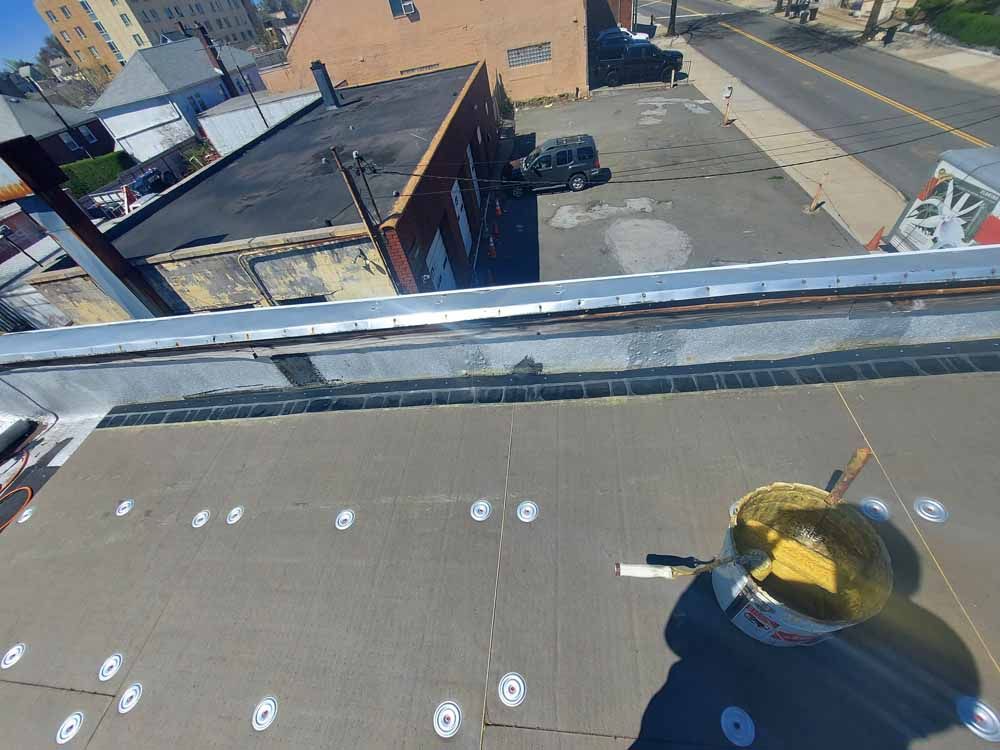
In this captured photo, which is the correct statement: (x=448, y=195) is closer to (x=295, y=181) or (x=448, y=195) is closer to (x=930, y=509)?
(x=295, y=181)

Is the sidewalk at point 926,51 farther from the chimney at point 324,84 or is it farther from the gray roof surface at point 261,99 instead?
the gray roof surface at point 261,99

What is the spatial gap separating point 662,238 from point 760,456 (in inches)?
523

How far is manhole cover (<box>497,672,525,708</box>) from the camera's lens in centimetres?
256

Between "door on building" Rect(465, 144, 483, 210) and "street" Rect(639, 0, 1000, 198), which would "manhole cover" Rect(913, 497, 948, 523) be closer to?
"door on building" Rect(465, 144, 483, 210)

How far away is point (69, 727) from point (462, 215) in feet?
48.7

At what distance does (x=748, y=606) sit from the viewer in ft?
7.98

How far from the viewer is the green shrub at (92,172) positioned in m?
30.3

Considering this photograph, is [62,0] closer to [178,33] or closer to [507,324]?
[178,33]

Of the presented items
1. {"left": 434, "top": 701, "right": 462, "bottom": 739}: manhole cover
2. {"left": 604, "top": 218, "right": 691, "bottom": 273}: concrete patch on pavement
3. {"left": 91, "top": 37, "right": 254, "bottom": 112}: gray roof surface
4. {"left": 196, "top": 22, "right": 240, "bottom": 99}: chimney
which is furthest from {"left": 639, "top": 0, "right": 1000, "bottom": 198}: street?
{"left": 91, "top": 37, "right": 254, "bottom": 112}: gray roof surface

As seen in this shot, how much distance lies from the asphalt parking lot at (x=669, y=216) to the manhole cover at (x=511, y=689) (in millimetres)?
12481

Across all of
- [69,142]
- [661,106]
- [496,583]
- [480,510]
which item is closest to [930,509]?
[496,583]

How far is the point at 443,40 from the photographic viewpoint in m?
28.5

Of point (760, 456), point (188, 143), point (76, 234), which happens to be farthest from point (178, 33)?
point (760, 456)

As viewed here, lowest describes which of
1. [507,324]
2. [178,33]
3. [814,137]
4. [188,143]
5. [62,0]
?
[814,137]
